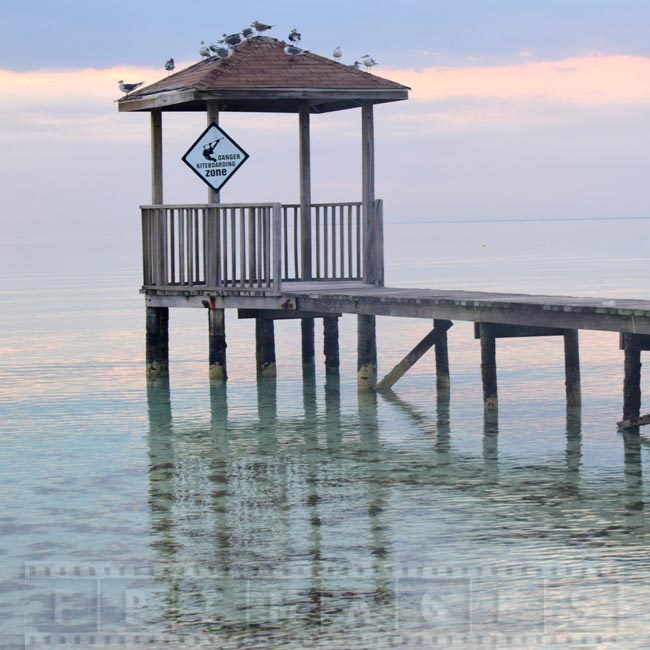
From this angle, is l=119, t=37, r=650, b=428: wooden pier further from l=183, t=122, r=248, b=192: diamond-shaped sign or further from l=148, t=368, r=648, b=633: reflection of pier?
l=148, t=368, r=648, b=633: reflection of pier

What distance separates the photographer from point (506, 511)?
10.6 m

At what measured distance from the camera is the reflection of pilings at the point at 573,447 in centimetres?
1184

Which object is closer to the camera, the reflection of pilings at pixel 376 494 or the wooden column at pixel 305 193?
→ the reflection of pilings at pixel 376 494

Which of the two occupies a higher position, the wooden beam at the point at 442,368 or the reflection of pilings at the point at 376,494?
the wooden beam at the point at 442,368

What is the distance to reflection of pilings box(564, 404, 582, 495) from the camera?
38.9 ft

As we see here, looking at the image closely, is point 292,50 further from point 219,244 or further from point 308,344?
Answer: point 308,344

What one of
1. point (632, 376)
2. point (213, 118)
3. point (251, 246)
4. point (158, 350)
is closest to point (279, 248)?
point (251, 246)

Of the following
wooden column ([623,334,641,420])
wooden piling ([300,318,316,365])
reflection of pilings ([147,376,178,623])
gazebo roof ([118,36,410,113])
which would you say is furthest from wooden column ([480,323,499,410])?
wooden piling ([300,318,316,365])

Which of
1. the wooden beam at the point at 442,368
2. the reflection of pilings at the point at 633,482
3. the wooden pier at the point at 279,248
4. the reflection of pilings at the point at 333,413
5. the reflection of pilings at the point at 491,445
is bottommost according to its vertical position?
the reflection of pilings at the point at 333,413

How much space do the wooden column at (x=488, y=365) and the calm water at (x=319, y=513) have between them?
0.23 m

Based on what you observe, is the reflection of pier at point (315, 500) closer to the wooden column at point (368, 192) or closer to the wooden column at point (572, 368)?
the wooden column at point (572, 368)

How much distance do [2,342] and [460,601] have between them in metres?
21.1

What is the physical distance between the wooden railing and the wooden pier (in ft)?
0.04

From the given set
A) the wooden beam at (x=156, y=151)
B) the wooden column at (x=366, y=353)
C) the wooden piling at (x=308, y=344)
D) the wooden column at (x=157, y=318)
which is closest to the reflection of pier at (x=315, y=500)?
the wooden column at (x=366, y=353)
